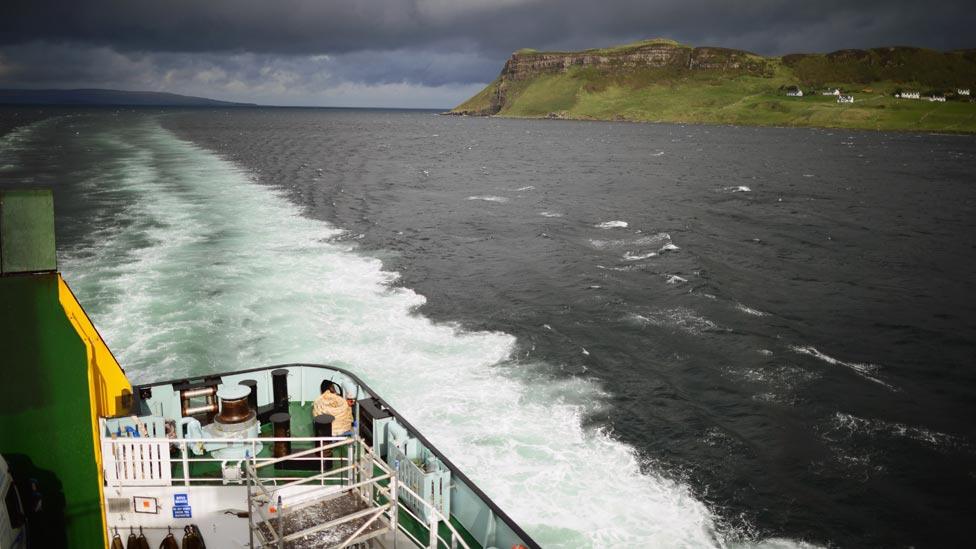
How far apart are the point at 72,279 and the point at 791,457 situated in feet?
117

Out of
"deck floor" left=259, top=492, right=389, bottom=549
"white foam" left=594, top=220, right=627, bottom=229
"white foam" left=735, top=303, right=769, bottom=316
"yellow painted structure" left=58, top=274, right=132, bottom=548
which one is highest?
"yellow painted structure" left=58, top=274, right=132, bottom=548

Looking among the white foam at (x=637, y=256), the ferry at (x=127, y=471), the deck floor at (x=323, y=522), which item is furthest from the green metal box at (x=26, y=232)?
the white foam at (x=637, y=256)

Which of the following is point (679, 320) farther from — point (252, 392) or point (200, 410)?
point (200, 410)

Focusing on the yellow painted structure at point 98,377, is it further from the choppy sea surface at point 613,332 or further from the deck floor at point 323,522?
the choppy sea surface at point 613,332

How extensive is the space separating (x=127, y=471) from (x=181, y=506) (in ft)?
3.59

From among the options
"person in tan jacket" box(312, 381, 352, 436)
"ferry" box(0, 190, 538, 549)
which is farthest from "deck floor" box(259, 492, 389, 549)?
"person in tan jacket" box(312, 381, 352, 436)

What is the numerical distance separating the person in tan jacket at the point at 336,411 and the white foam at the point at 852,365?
22.3 m

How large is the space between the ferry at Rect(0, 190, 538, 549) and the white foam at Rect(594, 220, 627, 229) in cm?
4541

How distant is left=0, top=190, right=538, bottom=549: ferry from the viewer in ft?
28.4

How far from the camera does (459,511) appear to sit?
12289mm

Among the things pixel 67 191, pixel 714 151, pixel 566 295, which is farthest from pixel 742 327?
pixel 714 151

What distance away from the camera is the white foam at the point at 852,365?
26.2m

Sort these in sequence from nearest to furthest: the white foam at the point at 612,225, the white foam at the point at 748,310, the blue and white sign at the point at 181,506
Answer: the blue and white sign at the point at 181,506, the white foam at the point at 748,310, the white foam at the point at 612,225

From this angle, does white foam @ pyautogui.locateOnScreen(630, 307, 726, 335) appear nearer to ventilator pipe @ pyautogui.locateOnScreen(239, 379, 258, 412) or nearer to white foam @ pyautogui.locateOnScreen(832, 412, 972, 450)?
white foam @ pyautogui.locateOnScreen(832, 412, 972, 450)
